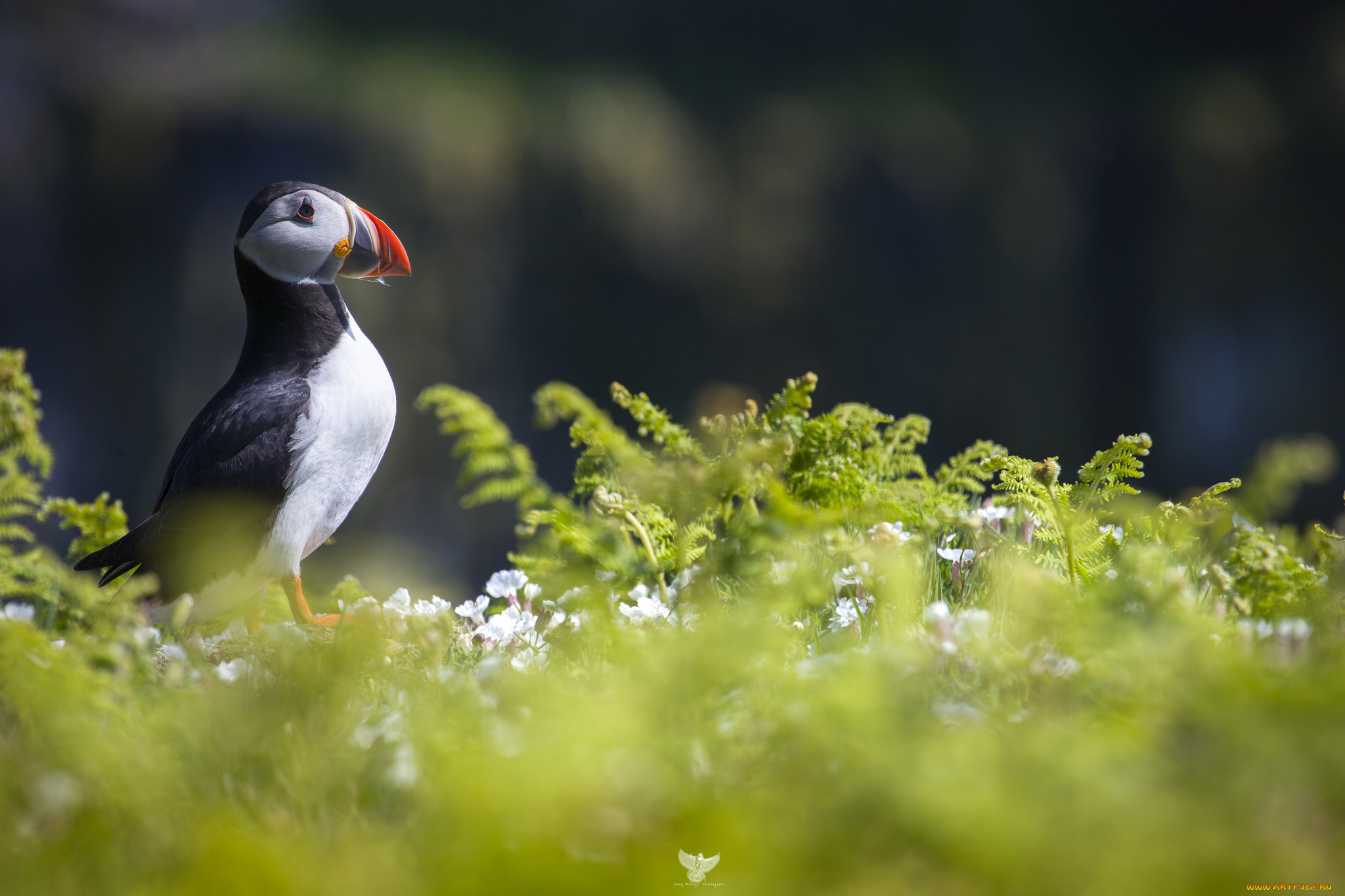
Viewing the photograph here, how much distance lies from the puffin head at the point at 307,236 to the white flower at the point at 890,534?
1506mm

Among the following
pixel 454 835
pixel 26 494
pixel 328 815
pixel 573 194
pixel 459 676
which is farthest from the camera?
pixel 573 194

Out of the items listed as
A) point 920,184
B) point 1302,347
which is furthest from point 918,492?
point 1302,347

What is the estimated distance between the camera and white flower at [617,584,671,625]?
1653 mm

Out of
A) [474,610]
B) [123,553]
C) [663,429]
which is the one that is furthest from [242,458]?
[663,429]

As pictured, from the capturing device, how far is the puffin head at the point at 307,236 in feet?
7.68

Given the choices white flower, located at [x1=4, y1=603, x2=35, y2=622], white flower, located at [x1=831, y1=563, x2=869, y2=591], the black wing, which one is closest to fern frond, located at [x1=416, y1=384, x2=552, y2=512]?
white flower, located at [x1=831, y1=563, x2=869, y2=591]

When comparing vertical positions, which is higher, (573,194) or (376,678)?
(573,194)

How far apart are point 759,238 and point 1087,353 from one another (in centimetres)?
475

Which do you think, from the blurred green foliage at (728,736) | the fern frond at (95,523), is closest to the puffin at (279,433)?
the fern frond at (95,523)

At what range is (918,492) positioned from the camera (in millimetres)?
2027

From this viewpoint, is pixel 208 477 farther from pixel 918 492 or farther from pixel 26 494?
pixel 918 492

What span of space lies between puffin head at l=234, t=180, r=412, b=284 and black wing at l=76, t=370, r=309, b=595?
0.34 metres

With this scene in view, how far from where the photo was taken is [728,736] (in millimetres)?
1085

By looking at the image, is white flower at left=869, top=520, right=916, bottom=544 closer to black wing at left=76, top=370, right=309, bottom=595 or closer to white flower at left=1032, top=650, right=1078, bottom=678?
white flower at left=1032, top=650, right=1078, bottom=678
